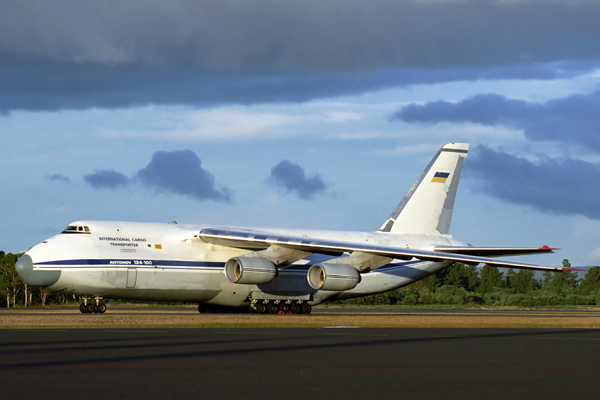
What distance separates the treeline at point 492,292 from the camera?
60.1m

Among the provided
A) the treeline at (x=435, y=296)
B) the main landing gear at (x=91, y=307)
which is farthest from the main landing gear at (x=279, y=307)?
the treeline at (x=435, y=296)

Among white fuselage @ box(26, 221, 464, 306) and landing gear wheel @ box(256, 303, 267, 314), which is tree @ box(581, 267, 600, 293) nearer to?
white fuselage @ box(26, 221, 464, 306)

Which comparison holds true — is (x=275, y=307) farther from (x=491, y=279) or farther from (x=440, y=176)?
(x=491, y=279)

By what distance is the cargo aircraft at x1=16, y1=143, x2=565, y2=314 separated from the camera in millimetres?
30094

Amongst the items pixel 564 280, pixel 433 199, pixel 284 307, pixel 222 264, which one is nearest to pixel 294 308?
pixel 284 307
